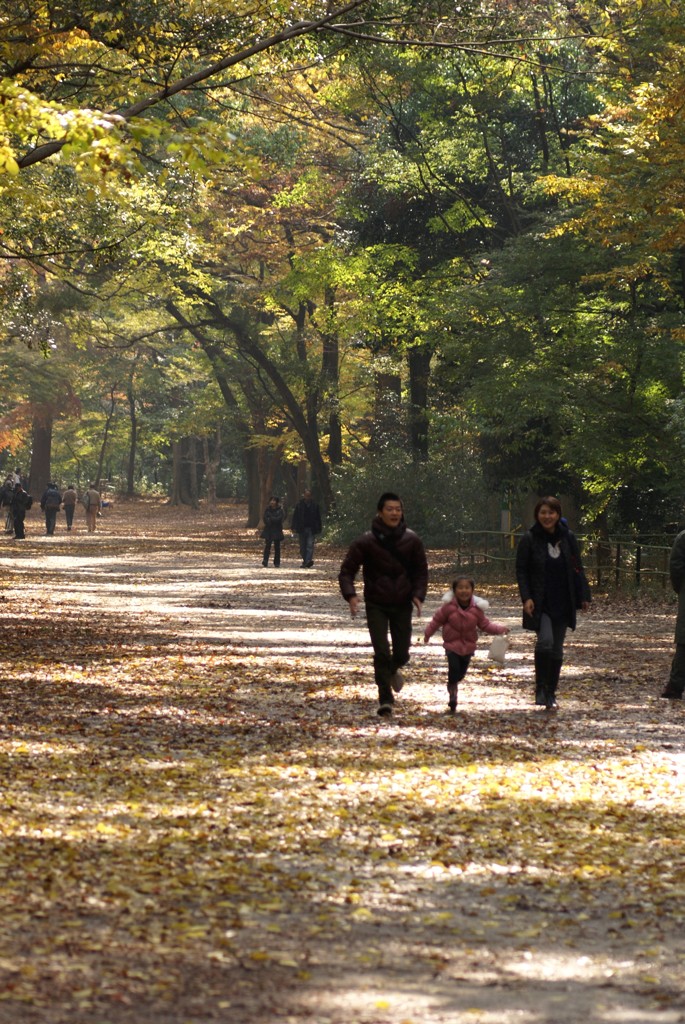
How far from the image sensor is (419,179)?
37625mm

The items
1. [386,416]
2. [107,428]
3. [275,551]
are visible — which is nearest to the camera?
[275,551]

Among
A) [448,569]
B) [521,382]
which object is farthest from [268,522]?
[521,382]

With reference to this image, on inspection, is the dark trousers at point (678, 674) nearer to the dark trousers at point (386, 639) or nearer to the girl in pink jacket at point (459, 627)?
the girl in pink jacket at point (459, 627)

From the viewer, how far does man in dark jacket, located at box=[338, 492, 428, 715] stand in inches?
492

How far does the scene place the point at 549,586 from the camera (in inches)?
523

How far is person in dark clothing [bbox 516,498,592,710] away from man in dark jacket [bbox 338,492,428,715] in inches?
41.0

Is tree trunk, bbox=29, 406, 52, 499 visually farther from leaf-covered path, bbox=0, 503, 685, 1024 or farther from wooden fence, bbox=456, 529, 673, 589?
leaf-covered path, bbox=0, 503, 685, 1024

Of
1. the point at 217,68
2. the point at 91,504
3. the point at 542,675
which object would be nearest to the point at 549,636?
the point at 542,675

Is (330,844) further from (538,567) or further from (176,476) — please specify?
(176,476)

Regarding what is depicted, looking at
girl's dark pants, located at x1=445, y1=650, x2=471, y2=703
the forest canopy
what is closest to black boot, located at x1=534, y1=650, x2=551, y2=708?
girl's dark pants, located at x1=445, y1=650, x2=471, y2=703

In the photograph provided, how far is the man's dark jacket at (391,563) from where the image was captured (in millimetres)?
12539

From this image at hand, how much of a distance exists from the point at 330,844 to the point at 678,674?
702cm

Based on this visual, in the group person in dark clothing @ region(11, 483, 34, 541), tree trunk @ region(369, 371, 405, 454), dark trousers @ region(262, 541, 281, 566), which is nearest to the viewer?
dark trousers @ region(262, 541, 281, 566)

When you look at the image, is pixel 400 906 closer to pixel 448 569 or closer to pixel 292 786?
pixel 292 786
